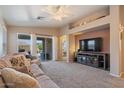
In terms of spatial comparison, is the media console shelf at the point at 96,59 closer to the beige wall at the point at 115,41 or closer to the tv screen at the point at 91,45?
the tv screen at the point at 91,45

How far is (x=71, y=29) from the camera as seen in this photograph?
8.82 m

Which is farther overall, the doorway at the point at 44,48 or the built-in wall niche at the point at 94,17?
the doorway at the point at 44,48

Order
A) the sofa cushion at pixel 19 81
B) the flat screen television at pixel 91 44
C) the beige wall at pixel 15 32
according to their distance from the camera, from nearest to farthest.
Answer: the sofa cushion at pixel 19 81
the flat screen television at pixel 91 44
the beige wall at pixel 15 32

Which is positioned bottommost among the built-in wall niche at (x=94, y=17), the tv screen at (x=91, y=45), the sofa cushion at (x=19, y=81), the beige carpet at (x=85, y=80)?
the beige carpet at (x=85, y=80)

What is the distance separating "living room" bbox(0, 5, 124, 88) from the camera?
489 cm

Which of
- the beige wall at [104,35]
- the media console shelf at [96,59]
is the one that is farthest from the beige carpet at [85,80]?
the beige wall at [104,35]

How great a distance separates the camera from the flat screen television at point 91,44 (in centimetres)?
743

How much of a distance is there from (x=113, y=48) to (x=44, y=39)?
6.41 m

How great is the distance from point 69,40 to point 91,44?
175 cm

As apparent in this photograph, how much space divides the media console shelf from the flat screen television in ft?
0.94

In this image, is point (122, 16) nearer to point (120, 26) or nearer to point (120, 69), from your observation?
point (120, 26)

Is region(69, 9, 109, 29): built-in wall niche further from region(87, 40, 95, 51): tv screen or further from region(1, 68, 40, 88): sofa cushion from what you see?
region(1, 68, 40, 88): sofa cushion

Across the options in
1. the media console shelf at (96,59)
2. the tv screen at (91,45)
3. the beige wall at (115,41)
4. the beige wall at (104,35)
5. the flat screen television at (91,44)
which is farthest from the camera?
the tv screen at (91,45)
